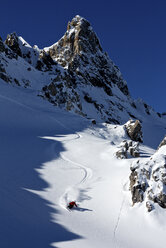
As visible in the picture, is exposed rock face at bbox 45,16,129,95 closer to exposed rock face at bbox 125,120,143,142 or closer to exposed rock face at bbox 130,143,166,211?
exposed rock face at bbox 125,120,143,142

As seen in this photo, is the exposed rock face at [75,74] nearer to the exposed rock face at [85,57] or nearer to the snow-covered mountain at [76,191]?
the exposed rock face at [85,57]

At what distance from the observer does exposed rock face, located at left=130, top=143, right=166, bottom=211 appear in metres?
8.17

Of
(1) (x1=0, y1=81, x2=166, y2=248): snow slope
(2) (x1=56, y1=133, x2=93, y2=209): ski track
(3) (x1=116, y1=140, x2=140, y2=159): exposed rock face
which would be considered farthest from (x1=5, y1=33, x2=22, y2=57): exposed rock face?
(2) (x1=56, y1=133, x2=93, y2=209): ski track

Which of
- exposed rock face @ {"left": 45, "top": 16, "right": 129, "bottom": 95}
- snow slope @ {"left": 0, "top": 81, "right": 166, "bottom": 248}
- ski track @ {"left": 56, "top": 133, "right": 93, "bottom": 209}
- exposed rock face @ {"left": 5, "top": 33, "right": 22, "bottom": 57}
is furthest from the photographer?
exposed rock face @ {"left": 45, "top": 16, "right": 129, "bottom": 95}

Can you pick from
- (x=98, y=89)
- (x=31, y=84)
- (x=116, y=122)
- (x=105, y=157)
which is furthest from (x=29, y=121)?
(x=98, y=89)

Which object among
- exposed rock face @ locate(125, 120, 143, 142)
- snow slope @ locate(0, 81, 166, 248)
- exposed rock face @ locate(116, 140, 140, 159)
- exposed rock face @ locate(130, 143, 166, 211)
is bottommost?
snow slope @ locate(0, 81, 166, 248)

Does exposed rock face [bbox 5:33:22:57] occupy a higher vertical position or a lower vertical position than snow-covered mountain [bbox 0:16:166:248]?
higher

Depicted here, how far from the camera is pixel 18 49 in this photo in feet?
259

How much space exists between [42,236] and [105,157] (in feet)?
33.0

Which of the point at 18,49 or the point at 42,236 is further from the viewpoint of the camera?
the point at 18,49

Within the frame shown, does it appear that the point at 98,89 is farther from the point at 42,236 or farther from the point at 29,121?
the point at 42,236

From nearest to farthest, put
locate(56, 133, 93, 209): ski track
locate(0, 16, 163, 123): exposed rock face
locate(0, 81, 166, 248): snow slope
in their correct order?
1. locate(0, 81, 166, 248): snow slope
2. locate(56, 133, 93, 209): ski track
3. locate(0, 16, 163, 123): exposed rock face

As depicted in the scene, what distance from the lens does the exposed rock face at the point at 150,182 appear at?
8.17 metres

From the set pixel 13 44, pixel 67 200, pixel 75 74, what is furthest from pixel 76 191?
pixel 13 44
